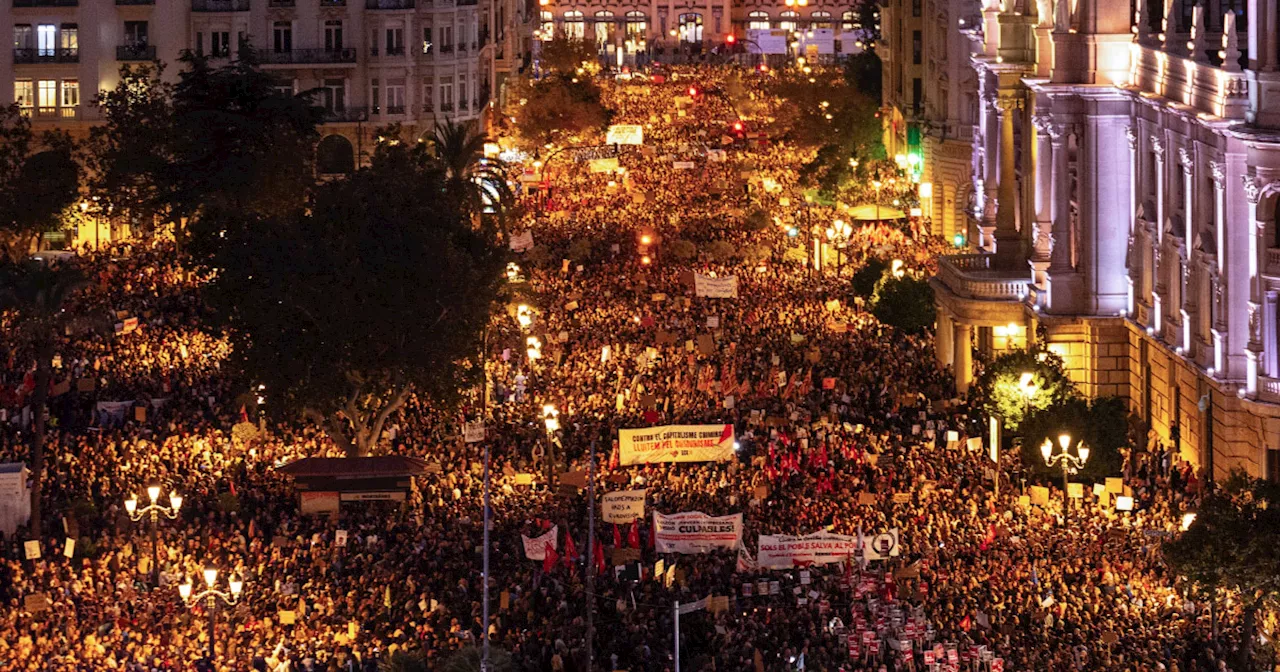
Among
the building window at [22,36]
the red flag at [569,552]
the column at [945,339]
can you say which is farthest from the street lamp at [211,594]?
the building window at [22,36]

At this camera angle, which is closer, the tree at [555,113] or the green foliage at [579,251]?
the green foliage at [579,251]

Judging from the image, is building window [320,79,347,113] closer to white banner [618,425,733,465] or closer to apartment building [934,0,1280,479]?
apartment building [934,0,1280,479]

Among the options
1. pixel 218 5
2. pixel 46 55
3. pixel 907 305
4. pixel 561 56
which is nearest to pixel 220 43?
pixel 218 5

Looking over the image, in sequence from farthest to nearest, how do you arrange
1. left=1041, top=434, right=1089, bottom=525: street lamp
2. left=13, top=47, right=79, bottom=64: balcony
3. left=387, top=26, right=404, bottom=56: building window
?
1. left=387, top=26, right=404, bottom=56: building window
2. left=13, top=47, right=79, bottom=64: balcony
3. left=1041, top=434, right=1089, bottom=525: street lamp

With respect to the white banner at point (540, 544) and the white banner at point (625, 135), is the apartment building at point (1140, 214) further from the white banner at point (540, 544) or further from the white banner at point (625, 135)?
the white banner at point (625, 135)

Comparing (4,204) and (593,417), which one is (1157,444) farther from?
(4,204)

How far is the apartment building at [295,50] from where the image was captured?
10581 centimetres

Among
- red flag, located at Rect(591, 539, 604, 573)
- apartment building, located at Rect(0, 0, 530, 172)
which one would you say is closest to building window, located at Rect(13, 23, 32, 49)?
apartment building, located at Rect(0, 0, 530, 172)

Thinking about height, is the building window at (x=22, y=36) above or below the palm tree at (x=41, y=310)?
above

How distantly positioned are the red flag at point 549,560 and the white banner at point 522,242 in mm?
41354

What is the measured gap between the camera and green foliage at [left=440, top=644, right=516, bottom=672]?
43656 millimetres

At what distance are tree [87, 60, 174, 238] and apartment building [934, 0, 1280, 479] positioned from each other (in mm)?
25578

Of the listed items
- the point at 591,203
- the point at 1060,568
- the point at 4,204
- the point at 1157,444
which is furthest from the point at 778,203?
the point at 1060,568

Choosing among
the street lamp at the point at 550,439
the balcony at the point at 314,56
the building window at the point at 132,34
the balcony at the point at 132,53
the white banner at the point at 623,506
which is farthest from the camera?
the balcony at the point at 314,56
